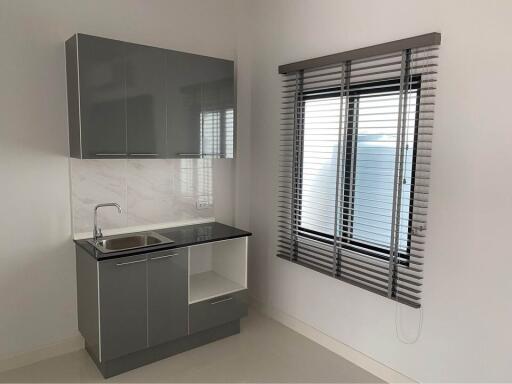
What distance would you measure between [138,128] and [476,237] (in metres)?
2.31

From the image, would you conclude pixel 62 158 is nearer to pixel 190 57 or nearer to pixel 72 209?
pixel 72 209

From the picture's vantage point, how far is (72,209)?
3.13 m

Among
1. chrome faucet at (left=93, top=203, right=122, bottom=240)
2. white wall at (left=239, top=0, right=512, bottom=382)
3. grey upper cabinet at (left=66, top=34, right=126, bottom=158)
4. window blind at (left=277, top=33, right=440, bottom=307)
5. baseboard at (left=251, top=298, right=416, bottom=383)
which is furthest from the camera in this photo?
chrome faucet at (left=93, top=203, right=122, bottom=240)

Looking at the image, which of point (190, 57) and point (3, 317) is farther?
point (190, 57)

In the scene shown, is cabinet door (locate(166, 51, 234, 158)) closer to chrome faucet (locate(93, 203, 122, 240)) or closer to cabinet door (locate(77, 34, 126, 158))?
cabinet door (locate(77, 34, 126, 158))

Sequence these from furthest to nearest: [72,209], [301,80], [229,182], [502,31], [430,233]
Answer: [229,182] < [301,80] < [72,209] < [430,233] < [502,31]

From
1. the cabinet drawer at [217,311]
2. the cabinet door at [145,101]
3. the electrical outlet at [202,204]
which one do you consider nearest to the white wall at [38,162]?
the cabinet door at [145,101]

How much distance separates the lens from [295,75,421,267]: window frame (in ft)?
8.66

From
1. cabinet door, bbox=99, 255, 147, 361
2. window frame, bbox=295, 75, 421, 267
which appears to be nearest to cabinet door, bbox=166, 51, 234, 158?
window frame, bbox=295, 75, 421, 267

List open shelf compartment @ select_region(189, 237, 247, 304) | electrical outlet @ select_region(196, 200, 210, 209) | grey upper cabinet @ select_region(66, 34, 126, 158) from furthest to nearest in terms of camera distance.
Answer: electrical outlet @ select_region(196, 200, 210, 209)
open shelf compartment @ select_region(189, 237, 247, 304)
grey upper cabinet @ select_region(66, 34, 126, 158)

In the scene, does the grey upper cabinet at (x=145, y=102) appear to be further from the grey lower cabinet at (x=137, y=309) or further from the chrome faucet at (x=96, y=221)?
the grey lower cabinet at (x=137, y=309)

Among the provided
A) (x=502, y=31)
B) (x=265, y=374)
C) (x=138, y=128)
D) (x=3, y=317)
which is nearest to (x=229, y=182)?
(x=138, y=128)

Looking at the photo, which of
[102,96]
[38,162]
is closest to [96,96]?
[102,96]

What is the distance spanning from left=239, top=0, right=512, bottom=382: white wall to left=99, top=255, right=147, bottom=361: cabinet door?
143cm
